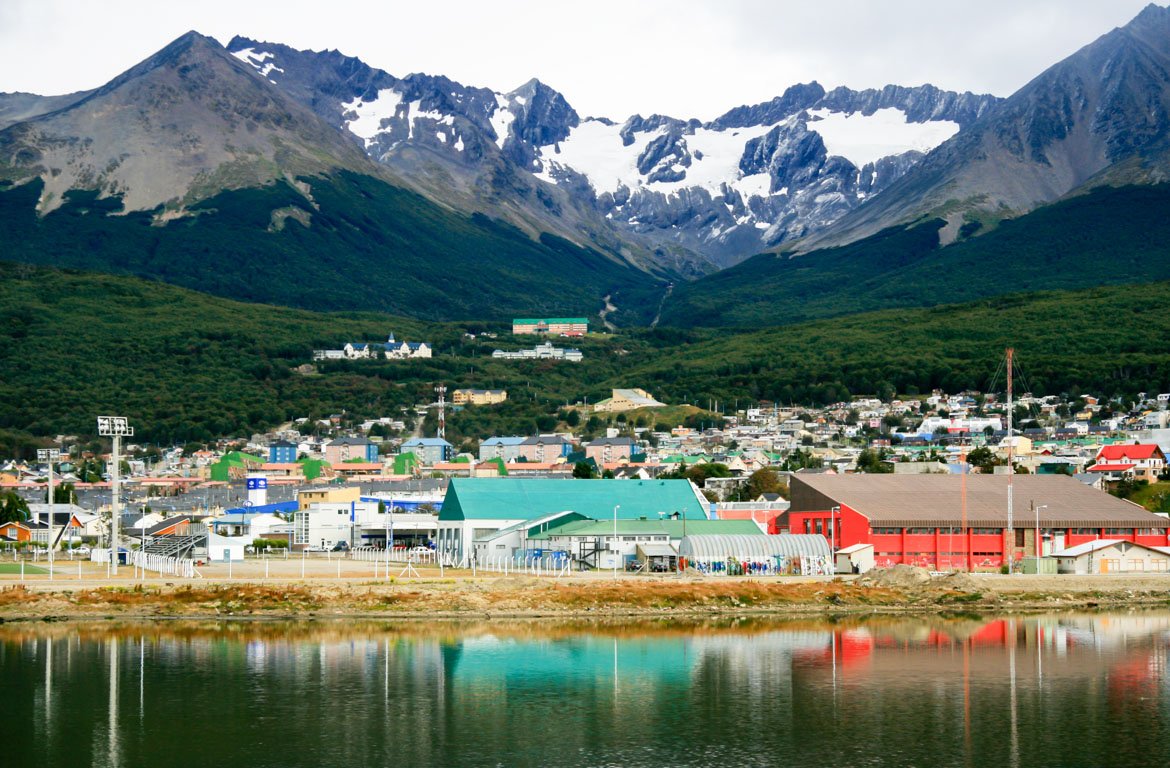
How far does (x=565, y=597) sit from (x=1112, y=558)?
27.4 m

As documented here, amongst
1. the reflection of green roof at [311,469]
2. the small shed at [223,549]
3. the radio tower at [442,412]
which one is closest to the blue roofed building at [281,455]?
the reflection of green roof at [311,469]

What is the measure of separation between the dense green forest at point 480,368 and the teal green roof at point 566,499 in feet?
260

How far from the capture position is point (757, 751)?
112 feet

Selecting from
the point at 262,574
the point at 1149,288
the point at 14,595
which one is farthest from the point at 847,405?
the point at 14,595

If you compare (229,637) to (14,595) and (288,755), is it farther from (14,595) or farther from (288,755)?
(288,755)

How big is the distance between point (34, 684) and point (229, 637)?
31.6ft

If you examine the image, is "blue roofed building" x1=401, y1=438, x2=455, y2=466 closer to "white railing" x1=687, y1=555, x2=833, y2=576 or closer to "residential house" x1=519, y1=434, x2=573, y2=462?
"residential house" x1=519, y1=434, x2=573, y2=462

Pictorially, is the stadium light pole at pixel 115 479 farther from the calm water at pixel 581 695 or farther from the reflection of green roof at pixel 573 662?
the reflection of green roof at pixel 573 662

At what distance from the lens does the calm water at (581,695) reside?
1342 inches

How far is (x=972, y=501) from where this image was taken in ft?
240

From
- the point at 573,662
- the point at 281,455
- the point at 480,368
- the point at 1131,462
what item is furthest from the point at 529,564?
the point at 480,368

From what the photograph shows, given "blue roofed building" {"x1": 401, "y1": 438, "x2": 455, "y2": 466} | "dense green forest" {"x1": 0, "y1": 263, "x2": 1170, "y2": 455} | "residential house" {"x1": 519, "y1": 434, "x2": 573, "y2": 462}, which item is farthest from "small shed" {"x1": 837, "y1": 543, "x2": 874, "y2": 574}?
"dense green forest" {"x1": 0, "y1": 263, "x2": 1170, "y2": 455}

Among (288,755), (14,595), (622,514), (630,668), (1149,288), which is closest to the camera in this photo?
(288,755)

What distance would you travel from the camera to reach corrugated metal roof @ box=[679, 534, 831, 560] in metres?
68.0
